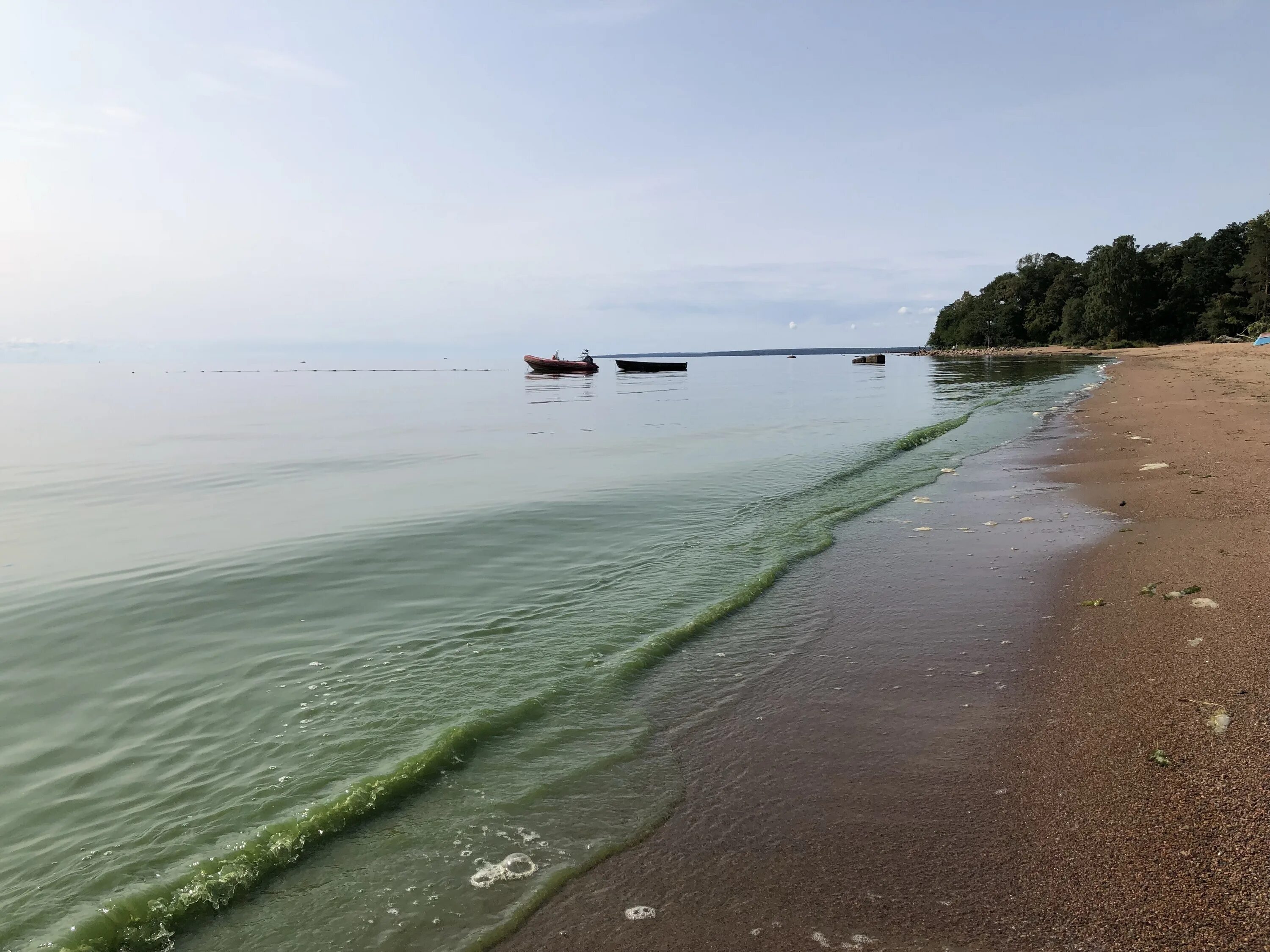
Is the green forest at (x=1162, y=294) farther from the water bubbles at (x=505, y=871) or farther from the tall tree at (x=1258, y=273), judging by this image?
the water bubbles at (x=505, y=871)

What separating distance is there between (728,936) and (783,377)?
9712 centimetres

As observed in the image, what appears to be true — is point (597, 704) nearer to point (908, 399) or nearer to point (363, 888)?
point (363, 888)

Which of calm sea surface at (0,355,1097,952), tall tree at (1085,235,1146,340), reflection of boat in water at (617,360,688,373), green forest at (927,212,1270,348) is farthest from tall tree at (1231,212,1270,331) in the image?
calm sea surface at (0,355,1097,952)

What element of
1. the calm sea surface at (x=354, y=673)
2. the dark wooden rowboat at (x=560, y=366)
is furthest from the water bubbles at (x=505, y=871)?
the dark wooden rowboat at (x=560, y=366)

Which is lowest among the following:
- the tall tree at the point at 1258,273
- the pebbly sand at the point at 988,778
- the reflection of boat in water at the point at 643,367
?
the pebbly sand at the point at 988,778

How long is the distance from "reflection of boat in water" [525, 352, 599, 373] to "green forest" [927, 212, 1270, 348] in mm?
76152

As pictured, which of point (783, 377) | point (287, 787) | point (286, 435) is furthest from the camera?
point (783, 377)

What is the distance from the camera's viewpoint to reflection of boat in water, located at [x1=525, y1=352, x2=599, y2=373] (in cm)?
10012

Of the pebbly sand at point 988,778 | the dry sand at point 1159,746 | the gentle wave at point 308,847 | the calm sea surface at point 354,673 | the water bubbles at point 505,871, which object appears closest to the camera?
the dry sand at point 1159,746

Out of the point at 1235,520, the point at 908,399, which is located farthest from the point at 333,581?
the point at 908,399

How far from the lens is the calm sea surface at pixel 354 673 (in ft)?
12.4

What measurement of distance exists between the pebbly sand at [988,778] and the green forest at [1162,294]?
96653mm

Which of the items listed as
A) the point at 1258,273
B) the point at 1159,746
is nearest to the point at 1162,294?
the point at 1258,273

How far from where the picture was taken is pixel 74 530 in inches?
566
